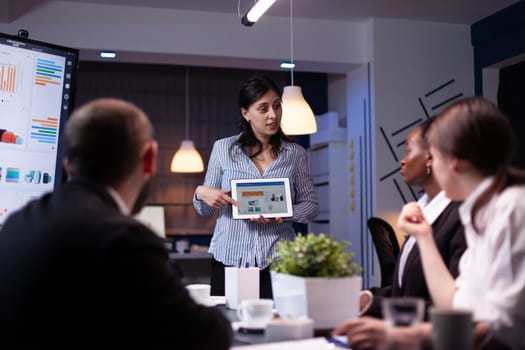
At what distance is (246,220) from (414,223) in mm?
1376

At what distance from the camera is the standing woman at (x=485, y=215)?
132 centimetres

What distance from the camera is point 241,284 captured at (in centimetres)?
212

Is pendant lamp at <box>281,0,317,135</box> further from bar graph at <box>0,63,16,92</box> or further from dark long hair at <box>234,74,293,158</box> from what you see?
bar graph at <box>0,63,16,92</box>

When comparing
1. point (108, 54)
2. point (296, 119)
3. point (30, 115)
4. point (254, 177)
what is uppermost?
point (108, 54)

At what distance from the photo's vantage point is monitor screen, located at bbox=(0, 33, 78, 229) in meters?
2.71

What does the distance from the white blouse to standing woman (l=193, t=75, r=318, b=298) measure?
1.61 meters

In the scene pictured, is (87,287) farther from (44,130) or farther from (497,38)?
(497,38)

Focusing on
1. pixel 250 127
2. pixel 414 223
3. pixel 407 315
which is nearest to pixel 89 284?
pixel 407 315

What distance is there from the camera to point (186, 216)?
8.41 m

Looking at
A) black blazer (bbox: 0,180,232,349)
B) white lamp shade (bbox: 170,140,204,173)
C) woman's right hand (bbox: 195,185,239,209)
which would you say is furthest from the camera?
white lamp shade (bbox: 170,140,204,173)

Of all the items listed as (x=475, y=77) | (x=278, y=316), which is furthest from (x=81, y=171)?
(x=475, y=77)

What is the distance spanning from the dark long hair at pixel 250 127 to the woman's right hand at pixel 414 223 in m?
1.40

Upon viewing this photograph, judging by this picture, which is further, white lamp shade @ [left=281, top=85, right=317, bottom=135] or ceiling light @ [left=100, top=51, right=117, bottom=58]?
ceiling light @ [left=100, top=51, right=117, bottom=58]

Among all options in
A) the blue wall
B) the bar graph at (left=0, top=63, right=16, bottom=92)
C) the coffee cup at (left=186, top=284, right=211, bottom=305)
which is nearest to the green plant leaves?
the coffee cup at (left=186, top=284, right=211, bottom=305)
